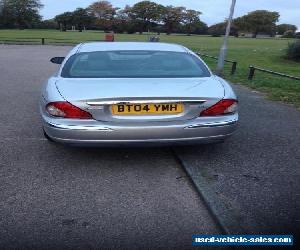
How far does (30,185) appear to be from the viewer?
12.2 ft

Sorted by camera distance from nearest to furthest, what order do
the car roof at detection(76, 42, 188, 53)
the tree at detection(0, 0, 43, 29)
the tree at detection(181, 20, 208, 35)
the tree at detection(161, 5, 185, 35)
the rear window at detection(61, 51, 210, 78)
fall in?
1. the rear window at detection(61, 51, 210, 78)
2. the car roof at detection(76, 42, 188, 53)
3. the tree at detection(0, 0, 43, 29)
4. the tree at detection(181, 20, 208, 35)
5. the tree at detection(161, 5, 185, 35)

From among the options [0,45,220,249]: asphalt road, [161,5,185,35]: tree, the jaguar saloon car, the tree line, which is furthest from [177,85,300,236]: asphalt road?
[161,5,185,35]: tree

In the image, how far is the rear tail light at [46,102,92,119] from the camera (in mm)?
3771

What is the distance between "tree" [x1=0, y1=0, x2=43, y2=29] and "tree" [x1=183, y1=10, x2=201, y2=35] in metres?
40.4

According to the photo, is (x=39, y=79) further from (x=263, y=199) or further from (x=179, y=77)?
(x=263, y=199)

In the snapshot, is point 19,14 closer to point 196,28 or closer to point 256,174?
point 196,28

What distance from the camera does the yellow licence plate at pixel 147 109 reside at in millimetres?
3754

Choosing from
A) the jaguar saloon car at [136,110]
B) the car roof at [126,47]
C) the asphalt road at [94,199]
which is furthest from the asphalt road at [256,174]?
the car roof at [126,47]

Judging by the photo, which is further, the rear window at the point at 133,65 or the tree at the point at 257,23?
the tree at the point at 257,23

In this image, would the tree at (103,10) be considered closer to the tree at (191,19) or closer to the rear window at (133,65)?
the tree at (191,19)

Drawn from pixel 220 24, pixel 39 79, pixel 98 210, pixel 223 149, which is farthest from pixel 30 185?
pixel 220 24

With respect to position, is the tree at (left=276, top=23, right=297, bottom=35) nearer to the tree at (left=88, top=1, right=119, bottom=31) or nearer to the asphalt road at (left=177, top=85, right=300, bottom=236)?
the tree at (left=88, top=1, right=119, bottom=31)

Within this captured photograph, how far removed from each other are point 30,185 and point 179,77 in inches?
80.7

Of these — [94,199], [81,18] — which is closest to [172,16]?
[81,18]
